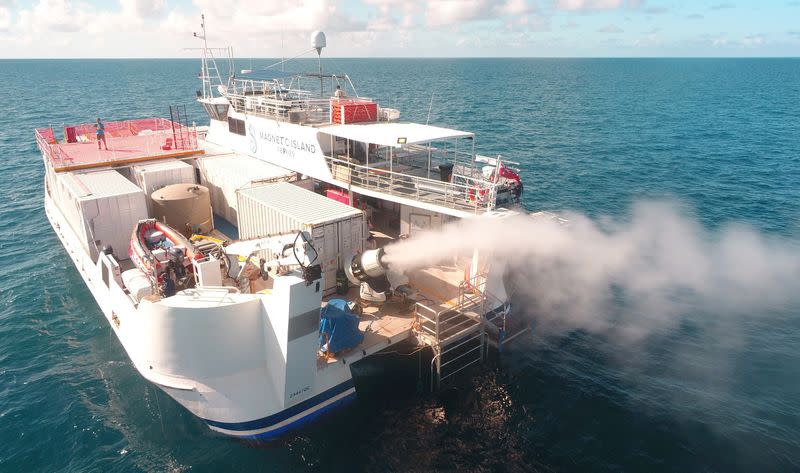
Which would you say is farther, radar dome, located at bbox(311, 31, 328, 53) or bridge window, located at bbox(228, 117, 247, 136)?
bridge window, located at bbox(228, 117, 247, 136)

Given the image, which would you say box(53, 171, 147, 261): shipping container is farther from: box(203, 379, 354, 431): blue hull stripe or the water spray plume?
the water spray plume

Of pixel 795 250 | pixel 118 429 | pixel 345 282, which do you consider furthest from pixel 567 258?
pixel 118 429

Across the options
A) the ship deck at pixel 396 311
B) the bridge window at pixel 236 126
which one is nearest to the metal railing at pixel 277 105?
the bridge window at pixel 236 126

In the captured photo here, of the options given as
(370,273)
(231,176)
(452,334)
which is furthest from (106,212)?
(452,334)

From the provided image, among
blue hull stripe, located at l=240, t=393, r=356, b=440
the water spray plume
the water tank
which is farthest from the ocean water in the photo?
the water tank

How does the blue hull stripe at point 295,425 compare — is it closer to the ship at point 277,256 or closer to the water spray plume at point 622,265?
the ship at point 277,256

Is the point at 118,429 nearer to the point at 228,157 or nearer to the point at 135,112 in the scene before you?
the point at 228,157

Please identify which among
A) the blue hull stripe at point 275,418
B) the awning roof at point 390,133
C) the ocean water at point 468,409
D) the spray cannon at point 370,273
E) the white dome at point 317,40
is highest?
the white dome at point 317,40
